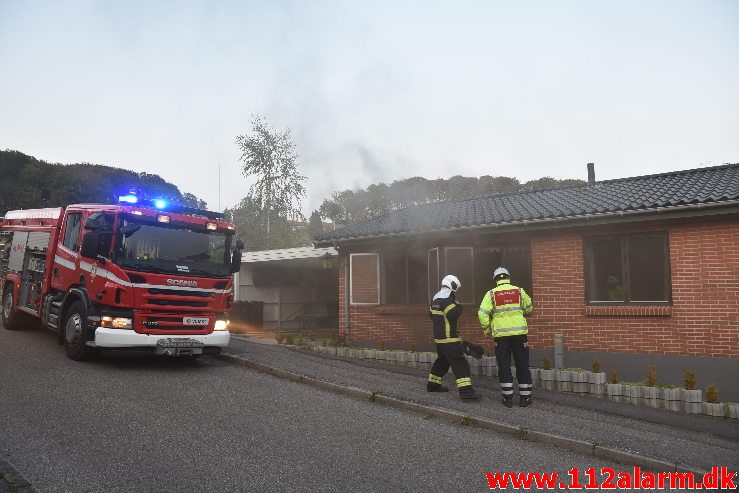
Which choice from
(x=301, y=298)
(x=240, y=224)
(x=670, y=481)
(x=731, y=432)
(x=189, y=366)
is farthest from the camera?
(x=240, y=224)

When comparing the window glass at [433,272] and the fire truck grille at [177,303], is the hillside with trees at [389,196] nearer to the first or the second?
the window glass at [433,272]

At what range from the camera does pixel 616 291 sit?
29.7 ft

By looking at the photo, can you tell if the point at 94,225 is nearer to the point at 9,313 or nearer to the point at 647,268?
the point at 9,313

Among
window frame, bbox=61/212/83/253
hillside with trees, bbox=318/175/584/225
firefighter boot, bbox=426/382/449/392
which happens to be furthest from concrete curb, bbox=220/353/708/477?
hillside with trees, bbox=318/175/584/225

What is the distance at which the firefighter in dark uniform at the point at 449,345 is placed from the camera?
22.6 ft

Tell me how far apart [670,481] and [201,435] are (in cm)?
434

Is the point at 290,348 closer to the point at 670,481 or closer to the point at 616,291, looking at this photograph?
the point at 616,291

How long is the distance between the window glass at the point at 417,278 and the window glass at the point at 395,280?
0.50ft

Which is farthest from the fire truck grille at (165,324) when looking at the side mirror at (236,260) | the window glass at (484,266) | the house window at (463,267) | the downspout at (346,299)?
the window glass at (484,266)

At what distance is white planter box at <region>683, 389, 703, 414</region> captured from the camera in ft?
21.9

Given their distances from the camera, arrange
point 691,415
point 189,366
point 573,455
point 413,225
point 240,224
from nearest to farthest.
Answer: point 573,455
point 691,415
point 189,366
point 413,225
point 240,224

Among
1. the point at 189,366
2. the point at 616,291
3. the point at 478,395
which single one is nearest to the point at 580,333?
the point at 616,291

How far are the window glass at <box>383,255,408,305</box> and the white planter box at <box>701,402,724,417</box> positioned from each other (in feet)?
20.5

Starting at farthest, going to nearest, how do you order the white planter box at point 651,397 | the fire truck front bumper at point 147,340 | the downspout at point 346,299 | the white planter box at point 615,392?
the downspout at point 346,299 < the fire truck front bumper at point 147,340 < the white planter box at point 615,392 < the white planter box at point 651,397
